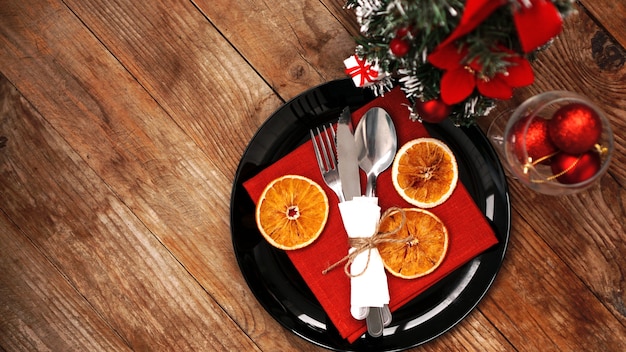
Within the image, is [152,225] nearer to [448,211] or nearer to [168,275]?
[168,275]

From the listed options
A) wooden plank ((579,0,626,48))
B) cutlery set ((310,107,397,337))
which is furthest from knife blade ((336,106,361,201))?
wooden plank ((579,0,626,48))

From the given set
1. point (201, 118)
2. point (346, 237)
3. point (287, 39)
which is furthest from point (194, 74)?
point (346, 237)

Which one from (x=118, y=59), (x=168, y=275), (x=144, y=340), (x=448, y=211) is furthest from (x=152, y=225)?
(x=448, y=211)

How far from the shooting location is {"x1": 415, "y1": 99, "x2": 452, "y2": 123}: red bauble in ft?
2.41

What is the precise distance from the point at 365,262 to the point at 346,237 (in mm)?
60

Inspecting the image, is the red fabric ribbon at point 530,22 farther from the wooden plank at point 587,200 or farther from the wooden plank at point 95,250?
the wooden plank at point 95,250

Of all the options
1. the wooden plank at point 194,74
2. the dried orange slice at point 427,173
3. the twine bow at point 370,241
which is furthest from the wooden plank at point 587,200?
the wooden plank at point 194,74

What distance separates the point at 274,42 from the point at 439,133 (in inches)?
13.5

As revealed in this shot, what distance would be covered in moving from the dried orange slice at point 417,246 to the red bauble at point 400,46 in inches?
11.7

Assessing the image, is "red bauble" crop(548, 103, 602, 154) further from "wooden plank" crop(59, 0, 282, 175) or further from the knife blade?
"wooden plank" crop(59, 0, 282, 175)

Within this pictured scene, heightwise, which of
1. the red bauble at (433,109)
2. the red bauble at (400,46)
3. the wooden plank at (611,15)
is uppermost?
the red bauble at (400,46)

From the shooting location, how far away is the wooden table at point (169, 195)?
0.93 metres

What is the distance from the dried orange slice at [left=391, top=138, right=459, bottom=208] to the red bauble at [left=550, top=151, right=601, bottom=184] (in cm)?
17

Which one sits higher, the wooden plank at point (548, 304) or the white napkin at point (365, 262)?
the white napkin at point (365, 262)
